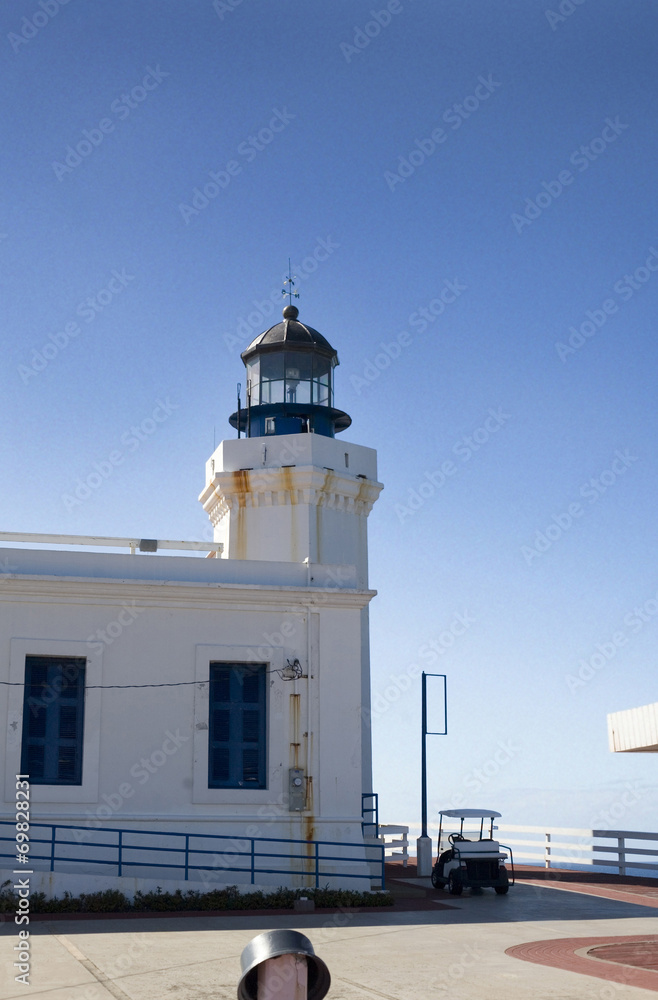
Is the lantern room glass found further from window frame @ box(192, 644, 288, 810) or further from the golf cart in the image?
the golf cart

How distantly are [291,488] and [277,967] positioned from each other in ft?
62.2

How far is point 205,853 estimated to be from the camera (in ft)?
54.6

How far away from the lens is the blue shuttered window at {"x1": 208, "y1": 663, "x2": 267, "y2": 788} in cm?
1728

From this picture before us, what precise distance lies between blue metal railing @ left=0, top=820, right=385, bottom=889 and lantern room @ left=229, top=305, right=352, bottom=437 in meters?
10.4

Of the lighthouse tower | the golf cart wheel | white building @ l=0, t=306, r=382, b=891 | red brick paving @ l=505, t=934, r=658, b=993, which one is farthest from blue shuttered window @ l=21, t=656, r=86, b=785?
red brick paving @ l=505, t=934, r=658, b=993

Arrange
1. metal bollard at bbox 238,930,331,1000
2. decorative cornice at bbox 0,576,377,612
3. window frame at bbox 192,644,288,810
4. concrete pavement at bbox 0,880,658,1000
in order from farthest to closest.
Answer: window frame at bbox 192,644,288,810
decorative cornice at bbox 0,576,377,612
concrete pavement at bbox 0,880,658,1000
metal bollard at bbox 238,930,331,1000

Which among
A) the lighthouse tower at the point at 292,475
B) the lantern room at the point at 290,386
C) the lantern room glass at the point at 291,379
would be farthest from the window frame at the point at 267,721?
the lantern room glass at the point at 291,379

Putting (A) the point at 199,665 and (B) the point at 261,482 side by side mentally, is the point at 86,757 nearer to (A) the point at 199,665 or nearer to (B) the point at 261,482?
(A) the point at 199,665

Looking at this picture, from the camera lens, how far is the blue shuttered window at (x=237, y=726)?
56.7 feet

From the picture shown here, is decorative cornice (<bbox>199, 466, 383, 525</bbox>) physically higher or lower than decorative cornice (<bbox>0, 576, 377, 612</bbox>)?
higher

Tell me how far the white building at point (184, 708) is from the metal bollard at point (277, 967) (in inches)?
469

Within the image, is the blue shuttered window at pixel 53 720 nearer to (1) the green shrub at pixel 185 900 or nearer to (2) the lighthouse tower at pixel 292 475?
(1) the green shrub at pixel 185 900

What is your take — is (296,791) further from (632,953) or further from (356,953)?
(632,953)

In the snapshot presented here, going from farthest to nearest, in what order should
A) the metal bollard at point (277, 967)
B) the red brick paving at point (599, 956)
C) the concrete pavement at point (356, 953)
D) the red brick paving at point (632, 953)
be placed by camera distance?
1. the red brick paving at point (632, 953)
2. the red brick paving at point (599, 956)
3. the concrete pavement at point (356, 953)
4. the metal bollard at point (277, 967)
